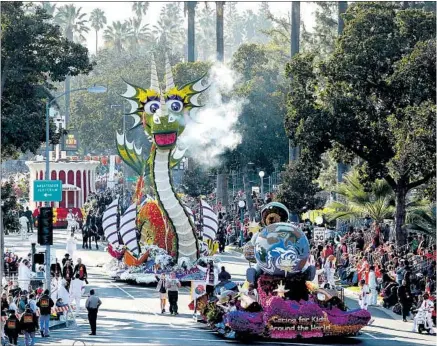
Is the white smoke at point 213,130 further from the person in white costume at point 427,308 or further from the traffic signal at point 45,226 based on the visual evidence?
the person in white costume at point 427,308

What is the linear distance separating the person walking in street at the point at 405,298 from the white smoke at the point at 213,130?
113 ft

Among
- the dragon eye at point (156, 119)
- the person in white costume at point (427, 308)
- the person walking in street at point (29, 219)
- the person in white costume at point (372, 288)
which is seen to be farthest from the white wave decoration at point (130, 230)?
the person walking in street at point (29, 219)

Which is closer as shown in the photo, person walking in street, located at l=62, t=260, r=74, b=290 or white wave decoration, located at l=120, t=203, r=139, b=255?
person walking in street, located at l=62, t=260, r=74, b=290

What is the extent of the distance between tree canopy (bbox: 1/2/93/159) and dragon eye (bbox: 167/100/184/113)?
5130 mm

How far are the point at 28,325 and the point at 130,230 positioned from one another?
15201 mm

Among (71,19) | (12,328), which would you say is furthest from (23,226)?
(71,19)

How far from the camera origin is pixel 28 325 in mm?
31266

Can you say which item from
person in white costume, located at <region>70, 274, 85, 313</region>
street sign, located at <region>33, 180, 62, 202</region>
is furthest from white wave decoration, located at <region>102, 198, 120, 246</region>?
person in white costume, located at <region>70, 274, 85, 313</region>

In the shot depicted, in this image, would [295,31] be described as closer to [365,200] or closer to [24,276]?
[365,200]

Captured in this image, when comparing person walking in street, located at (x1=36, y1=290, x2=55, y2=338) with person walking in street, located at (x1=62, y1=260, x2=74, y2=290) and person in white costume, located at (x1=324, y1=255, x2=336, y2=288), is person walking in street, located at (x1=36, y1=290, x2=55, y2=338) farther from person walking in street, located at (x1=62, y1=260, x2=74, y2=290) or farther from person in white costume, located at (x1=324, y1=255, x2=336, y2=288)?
person in white costume, located at (x1=324, y1=255, x2=336, y2=288)

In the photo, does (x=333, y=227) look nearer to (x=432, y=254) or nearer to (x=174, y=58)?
(x=432, y=254)

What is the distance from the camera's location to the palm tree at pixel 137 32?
566ft

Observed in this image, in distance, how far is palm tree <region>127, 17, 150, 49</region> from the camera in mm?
172625

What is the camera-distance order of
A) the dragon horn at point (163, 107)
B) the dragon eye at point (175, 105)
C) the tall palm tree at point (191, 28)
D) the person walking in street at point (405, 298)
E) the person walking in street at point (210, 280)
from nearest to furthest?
the person walking in street at point (405, 298) < the person walking in street at point (210, 280) < the dragon horn at point (163, 107) < the dragon eye at point (175, 105) < the tall palm tree at point (191, 28)
